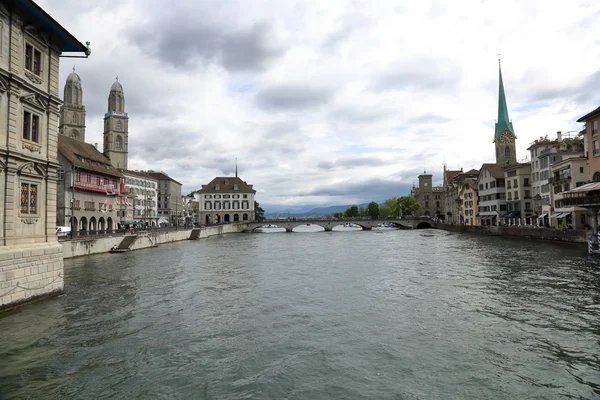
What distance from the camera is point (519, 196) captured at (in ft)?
249

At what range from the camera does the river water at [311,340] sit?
1013 centimetres

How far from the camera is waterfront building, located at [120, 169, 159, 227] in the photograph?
92500 mm

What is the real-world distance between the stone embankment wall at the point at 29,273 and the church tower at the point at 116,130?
101326mm

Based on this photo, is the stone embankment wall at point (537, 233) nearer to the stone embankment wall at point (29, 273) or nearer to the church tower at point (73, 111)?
the stone embankment wall at point (29, 273)

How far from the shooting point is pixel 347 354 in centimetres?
1234

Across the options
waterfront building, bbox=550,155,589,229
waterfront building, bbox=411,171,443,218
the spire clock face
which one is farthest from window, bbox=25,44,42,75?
waterfront building, bbox=411,171,443,218

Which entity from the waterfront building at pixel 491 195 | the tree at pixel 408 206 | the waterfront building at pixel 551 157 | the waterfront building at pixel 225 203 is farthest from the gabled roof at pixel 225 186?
the waterfront building at pixel 551 157

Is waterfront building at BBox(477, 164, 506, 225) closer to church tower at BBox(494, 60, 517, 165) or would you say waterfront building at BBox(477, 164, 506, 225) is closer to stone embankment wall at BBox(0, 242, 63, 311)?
church tower at BBox(494, 60, 517, 165)

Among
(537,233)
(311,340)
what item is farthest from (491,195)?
(311,340)

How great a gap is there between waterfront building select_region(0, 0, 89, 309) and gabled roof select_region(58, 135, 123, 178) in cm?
3577

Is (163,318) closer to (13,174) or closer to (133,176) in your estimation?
(13,174)

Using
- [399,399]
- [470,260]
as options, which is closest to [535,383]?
[399,399]

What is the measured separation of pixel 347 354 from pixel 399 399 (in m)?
3.05

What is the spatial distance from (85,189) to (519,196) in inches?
3023
